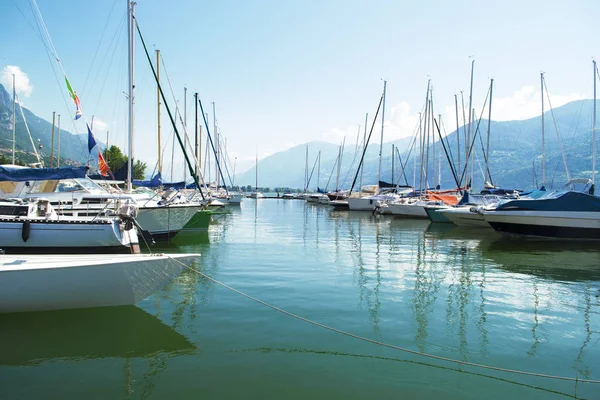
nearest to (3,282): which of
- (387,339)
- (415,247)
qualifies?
(387,339)

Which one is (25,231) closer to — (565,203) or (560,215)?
(560,215)

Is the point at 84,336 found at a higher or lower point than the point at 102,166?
lower

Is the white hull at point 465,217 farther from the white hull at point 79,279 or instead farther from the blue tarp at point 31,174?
the white hull at point 79,279

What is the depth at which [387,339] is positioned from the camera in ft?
22.7

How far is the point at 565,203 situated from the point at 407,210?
1837 centimetres

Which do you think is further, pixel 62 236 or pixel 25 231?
pixel 62 236

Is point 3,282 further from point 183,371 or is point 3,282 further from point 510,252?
point 510,252

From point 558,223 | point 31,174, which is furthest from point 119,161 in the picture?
point 558,223

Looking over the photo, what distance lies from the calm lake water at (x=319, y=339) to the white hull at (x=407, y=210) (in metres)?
25.2

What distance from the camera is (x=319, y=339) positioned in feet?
22.6

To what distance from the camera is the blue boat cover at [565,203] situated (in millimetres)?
21188

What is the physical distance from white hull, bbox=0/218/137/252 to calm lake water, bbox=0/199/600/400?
303 centimetres

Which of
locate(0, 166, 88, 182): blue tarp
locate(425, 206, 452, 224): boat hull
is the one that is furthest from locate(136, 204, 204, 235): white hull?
locate(425, 206, 452, 224): boat hull

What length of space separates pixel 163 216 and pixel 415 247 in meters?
11.6
